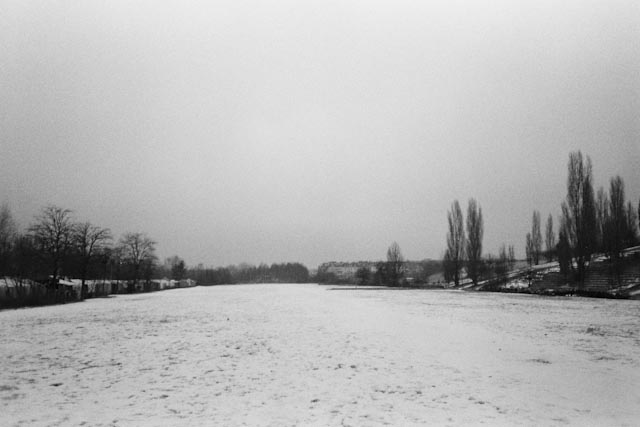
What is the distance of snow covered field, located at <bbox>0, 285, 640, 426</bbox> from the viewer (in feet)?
22.2

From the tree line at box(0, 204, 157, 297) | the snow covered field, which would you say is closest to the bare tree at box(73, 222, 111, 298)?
the tree line at box(0, 204, 157, 297)

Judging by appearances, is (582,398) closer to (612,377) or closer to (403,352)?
(612,377)

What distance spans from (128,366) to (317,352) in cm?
493

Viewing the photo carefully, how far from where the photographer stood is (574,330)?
16.2 meters

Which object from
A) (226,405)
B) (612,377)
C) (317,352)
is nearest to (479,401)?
(612,377)

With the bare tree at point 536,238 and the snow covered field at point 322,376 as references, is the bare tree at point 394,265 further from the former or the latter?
the snow covered field at point 322,376

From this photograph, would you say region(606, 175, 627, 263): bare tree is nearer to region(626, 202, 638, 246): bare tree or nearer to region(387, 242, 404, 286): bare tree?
region(626, 202, 638, 246): bare tree

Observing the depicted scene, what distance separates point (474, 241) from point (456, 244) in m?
3.81

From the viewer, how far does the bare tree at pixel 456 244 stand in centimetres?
7538

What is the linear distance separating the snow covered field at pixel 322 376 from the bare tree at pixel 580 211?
32.5m

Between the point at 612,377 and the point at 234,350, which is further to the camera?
the point at 234,350

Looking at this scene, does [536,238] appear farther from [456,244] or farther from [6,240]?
[6,240]

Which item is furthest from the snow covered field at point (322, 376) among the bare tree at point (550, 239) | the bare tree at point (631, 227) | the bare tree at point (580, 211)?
the bare tree at point (550, 239)

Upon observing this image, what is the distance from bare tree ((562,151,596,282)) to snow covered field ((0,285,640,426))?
107 feet
